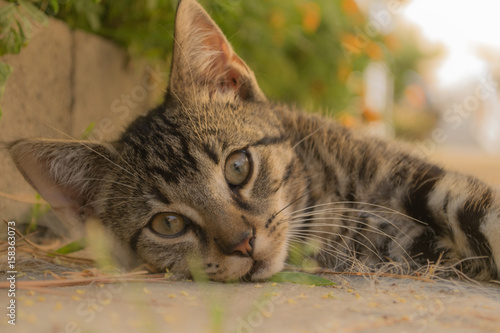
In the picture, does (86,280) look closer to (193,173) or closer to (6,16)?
(193,173)

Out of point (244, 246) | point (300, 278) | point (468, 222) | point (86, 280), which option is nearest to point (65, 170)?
point (86, 280)

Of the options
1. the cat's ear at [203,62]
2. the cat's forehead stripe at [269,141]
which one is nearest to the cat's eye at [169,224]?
the cat's forehead stripe at [269,141]

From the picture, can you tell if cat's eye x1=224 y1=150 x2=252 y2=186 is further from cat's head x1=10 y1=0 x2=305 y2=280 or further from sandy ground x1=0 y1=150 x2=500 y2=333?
sandy ground x1=0 y1=150 x2=500 y2=333

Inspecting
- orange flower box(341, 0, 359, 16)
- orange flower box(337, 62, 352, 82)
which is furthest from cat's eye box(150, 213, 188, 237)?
orange flower box(337, 62, 352, 82)

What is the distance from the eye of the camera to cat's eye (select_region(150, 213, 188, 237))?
1.64 m

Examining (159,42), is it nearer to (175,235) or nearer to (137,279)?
(175,235)

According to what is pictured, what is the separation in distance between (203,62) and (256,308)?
1.19 metres

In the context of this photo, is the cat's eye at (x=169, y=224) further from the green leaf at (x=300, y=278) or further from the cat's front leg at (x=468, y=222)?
the cat's front leg at (x=468, y=222)

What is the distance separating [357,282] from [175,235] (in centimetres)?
68

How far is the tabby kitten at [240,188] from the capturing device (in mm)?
1582

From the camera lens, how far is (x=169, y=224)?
5.44 ft

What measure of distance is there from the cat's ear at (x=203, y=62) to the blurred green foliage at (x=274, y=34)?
16.2 inches

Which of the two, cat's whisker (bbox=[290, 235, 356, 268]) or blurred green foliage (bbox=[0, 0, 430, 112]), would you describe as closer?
cat's whisker (bbox=[290, 235, 356, 268])

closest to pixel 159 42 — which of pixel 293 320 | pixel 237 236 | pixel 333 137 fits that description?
pixel 333 137
